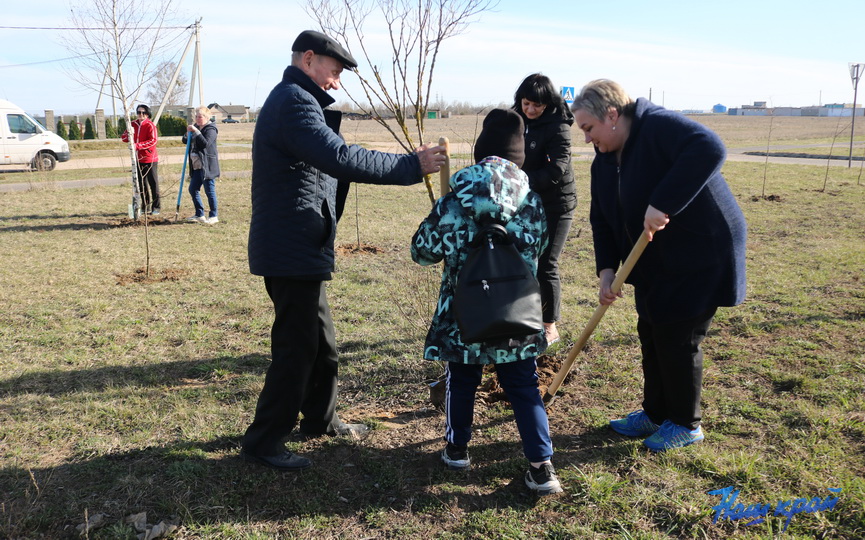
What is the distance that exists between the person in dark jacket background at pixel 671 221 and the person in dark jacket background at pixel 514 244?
1.32ft

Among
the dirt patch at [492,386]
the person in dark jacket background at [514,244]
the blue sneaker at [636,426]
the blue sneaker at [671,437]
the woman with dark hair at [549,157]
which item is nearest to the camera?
the person in dark jacket background at [514,244]

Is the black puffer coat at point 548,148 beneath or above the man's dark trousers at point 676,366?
above

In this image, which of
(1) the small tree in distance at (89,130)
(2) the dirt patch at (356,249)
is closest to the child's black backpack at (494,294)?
(2) the dirt patch at (356,249)

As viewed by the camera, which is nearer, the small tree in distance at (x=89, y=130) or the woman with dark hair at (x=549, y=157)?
the woman with dark hair at (x=549, y=157)

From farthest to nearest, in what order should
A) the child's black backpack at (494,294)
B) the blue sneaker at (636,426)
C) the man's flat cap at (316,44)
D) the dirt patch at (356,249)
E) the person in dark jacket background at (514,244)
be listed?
the dirt patch at (356,249) < the blue sneaker at (636,426) < the man's flat cap at (316,44) < the person in dark jacket background at (514,244) < the child's black backpack at (494,294)

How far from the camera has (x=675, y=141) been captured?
2.70 meters

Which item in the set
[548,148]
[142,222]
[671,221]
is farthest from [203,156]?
[671,221]

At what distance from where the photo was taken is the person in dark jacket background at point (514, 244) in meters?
2.60

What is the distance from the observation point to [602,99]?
9.20ft

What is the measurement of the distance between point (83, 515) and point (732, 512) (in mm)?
2729

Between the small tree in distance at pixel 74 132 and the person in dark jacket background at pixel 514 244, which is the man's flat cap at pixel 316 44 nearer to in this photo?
the person in dark jacket background at pixel 514 244

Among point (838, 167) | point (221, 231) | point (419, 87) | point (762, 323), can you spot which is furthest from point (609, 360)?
point (838, 167)

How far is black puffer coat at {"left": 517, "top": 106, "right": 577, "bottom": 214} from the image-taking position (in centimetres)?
405

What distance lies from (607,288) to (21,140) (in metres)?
20.8
